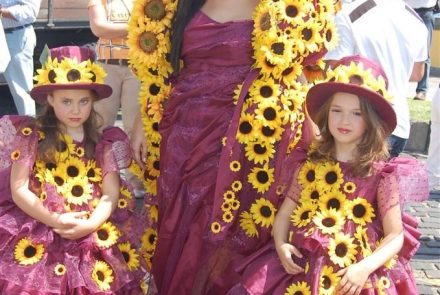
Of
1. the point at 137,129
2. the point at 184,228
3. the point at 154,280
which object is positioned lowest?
the point at 154,280

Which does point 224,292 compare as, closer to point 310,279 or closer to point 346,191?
point 310,279

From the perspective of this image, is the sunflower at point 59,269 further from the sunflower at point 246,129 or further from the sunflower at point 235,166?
the sunflower at point 246,129

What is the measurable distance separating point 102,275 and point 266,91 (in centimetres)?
116

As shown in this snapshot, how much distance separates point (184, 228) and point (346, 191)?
0.91 metres

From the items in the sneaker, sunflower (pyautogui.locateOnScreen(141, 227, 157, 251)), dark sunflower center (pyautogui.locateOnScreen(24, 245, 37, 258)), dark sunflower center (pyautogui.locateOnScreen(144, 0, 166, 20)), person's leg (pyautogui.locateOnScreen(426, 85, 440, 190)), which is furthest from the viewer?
the sneaker

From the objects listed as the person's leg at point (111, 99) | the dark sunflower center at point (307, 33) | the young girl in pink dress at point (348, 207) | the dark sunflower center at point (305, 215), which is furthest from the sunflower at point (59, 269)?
the person's leg at point (111, 99)

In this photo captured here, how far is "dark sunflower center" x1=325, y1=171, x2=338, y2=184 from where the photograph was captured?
3379 mm

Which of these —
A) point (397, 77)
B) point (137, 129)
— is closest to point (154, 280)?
point (137, 129)

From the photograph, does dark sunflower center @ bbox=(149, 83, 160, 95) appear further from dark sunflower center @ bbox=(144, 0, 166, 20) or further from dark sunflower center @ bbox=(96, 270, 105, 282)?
dark sunflower center @ bbox=(96, 270, 105, 282)

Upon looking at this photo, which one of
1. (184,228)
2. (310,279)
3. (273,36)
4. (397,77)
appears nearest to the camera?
(310,279)

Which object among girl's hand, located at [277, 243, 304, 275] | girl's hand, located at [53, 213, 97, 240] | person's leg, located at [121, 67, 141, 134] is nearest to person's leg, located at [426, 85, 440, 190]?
person's leg, located at [121, 67, 141, 134]

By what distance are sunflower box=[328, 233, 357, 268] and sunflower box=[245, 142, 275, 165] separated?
1.90ft

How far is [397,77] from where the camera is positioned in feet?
14.4

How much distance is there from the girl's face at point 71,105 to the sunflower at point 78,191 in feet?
0.91
